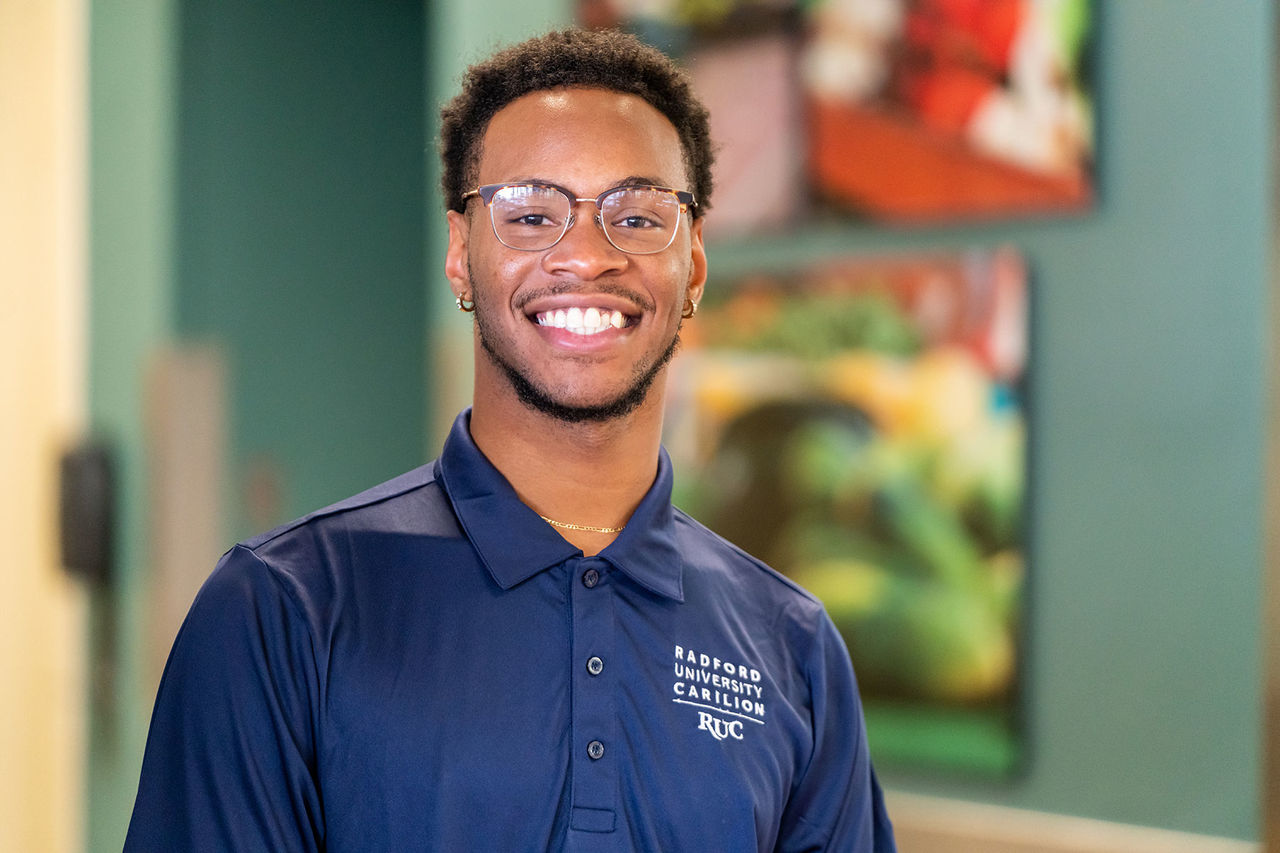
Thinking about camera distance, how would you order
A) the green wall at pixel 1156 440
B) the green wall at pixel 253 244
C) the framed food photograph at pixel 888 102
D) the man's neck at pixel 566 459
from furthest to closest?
1. the green wall at pixel 253 244
2. the framed food photograph at pixel 888 102
3. the green wall at pixel 1156 440
4. the man's neck at pixel 566 459

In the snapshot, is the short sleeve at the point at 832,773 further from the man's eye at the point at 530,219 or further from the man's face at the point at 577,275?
the man's eye at the point at 530,219

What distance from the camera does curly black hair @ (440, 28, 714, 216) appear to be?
51.1 inches

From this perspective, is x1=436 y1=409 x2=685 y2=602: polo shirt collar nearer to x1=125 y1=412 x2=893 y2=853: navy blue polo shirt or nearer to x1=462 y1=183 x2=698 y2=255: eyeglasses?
x1=125 y1=412 x2=893 y2=853: navy blue polo shirt

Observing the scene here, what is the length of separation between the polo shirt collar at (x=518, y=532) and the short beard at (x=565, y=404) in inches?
3.2

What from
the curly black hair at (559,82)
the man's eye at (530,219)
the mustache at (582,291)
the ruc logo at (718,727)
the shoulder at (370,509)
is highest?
the curly black hair at (559,82)

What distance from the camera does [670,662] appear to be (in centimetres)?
125

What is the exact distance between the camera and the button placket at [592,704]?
45.1 inches

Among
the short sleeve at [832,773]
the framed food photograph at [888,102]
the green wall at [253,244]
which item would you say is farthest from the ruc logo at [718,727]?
the green wall at [253,244]

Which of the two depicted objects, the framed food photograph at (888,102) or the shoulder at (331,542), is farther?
the framed food photograph at (888,102)

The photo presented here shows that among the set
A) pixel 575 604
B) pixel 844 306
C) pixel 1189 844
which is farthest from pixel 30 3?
pixel 1189 844

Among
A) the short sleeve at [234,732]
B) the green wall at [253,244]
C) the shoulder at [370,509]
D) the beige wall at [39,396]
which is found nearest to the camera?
the short sleeve at [234,732]

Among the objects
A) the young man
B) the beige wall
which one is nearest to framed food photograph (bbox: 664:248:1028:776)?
the young man

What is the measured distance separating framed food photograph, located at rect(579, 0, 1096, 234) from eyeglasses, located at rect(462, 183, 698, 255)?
1328 millimetres

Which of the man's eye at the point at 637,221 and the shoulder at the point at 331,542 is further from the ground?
the man's eye at the point at 637,221
